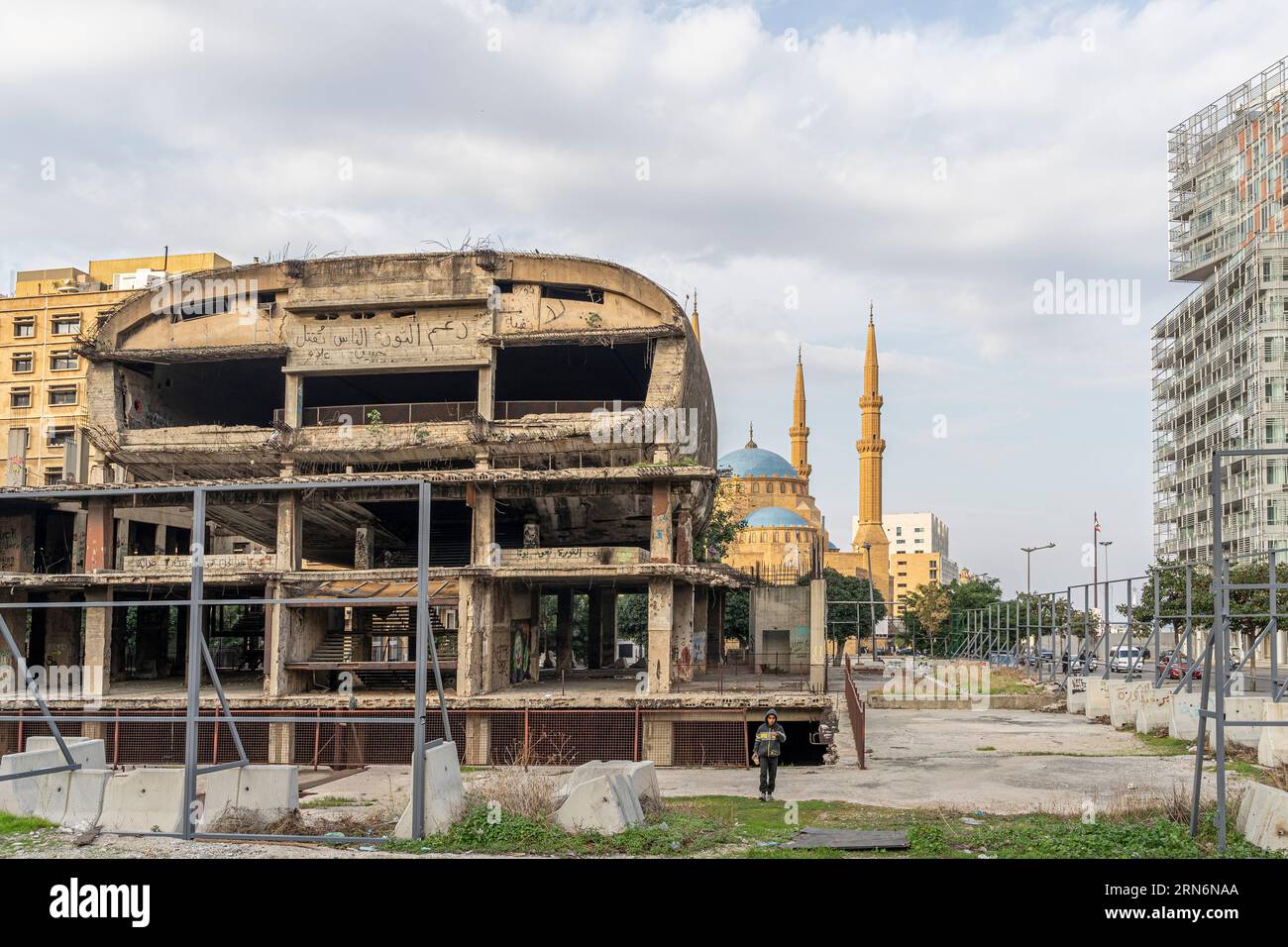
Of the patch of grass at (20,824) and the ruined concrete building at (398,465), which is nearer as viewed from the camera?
the patch of grass at (20,824)

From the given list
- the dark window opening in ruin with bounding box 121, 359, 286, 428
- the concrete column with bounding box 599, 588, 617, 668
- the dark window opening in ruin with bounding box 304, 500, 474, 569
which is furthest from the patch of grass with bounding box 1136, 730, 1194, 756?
the dark window opening in ruin with bounding box 121, 359, 286, 428

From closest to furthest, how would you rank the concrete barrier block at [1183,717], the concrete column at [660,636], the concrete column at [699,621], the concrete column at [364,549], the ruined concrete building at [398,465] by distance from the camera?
the concrete barrier block at [1183,717] → the concrete column at [660,636] → the ruined concrete building at [398,465] → the concrete column at [364,549] → the concrete column at [699,621]

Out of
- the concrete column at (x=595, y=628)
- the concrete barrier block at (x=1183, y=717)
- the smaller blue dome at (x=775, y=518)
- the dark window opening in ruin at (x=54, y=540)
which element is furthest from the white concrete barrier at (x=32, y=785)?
the smaller blue dome at (x=775, y=518)

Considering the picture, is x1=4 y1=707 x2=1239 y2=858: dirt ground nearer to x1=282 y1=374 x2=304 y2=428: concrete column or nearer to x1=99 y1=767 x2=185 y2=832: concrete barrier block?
Result: x1=99 y1=767 x2=185 y2=832: concrete barrier block

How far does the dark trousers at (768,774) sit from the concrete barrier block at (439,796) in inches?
240

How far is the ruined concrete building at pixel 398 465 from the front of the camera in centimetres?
3625

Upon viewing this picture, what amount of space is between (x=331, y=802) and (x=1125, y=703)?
22216 mm

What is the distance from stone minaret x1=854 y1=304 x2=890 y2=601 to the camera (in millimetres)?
112250

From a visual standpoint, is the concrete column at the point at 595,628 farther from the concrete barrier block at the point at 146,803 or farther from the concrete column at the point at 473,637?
the concrete barrier block at the point at 146,803

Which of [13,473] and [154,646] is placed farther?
[154,646]

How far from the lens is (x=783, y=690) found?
3359 cm
